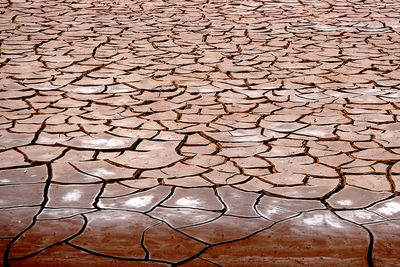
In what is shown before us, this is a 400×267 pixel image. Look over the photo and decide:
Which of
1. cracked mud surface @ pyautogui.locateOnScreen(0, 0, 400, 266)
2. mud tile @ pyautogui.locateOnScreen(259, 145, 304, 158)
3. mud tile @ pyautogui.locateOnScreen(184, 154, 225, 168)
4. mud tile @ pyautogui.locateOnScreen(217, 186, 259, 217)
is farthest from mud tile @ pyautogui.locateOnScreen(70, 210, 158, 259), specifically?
mud tile @ pyautogui.locateOnScreen(259, 145, 304, 158)

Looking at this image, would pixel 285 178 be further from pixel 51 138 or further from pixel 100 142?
pixel 51 138

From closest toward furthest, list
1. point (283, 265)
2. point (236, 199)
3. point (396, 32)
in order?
point (283, 265)
point (236, 199)
point (396, 32)

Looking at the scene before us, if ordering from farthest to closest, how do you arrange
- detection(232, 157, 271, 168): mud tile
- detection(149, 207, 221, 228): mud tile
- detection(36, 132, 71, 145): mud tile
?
detection(36, 132, 71, 145): mud tile < detection(232, 157, 271, 168): mud tile < detection(149, 207, 221, 228): mud tile

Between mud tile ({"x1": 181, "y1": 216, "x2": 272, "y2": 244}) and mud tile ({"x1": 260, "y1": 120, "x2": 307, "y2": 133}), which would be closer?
mud tile ({"x1": 181, "y1": 216, "x2": 272, "y2": 244})

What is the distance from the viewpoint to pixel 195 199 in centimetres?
284

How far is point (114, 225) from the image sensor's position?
2.58 meters

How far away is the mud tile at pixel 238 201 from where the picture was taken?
8.85ft

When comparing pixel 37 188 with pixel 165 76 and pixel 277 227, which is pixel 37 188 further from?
pixel 165 76

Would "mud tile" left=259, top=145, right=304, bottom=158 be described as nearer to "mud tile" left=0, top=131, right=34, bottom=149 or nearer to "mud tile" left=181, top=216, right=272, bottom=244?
"mud tile" left=181, top=216, right=272, bottom=244

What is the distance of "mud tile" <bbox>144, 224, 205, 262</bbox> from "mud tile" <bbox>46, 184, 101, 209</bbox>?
40cm

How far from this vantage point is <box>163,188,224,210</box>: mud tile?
2.77m

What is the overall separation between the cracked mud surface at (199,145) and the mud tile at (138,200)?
0.01 m

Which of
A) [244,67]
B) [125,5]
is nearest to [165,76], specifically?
[244,67]

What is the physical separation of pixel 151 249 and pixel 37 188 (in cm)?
81
